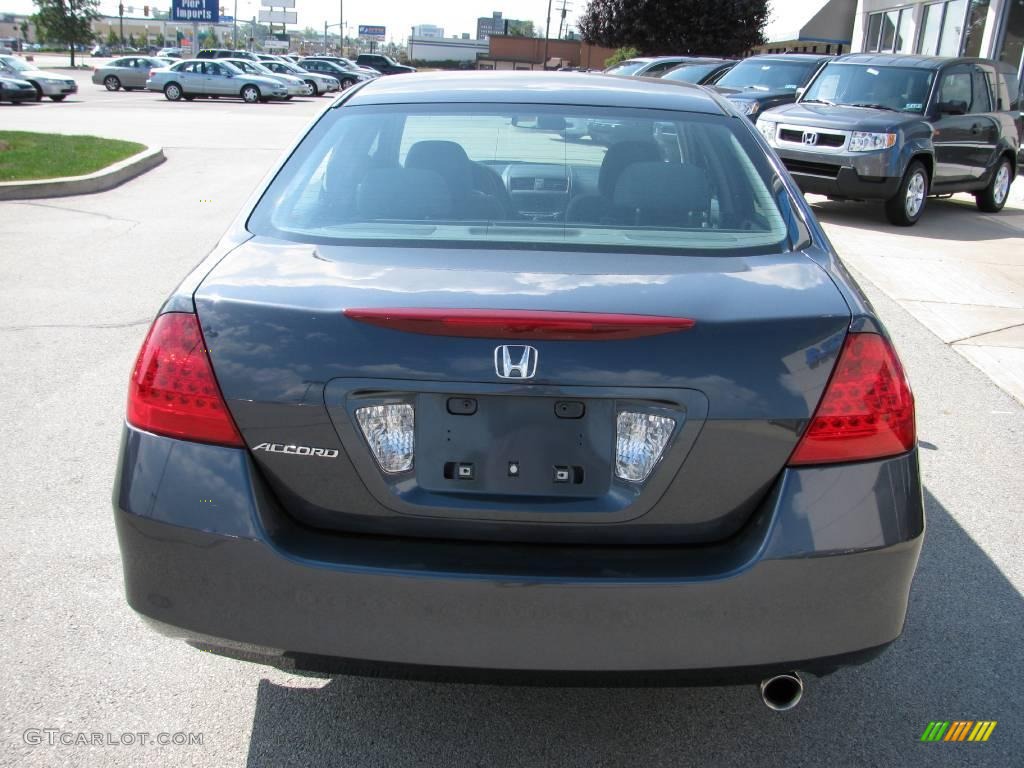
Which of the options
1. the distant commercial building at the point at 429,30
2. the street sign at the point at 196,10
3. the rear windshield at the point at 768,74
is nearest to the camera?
the rear windshield at the point at 768,74

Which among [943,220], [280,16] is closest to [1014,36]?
[943,220]

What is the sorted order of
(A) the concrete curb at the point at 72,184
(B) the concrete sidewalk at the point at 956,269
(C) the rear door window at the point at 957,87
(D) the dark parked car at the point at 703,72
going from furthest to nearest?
(D) the dark parked car at the point at 703,72 < (C) the rear door window at the point at 957,87 < (A) the concrete curb at the point at 72,184 < (B) the concrete sidewalk at the point at 956,269

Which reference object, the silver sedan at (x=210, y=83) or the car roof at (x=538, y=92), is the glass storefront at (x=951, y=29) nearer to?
the car roof at (x=538, y=92)

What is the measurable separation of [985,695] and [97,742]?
8.22ft

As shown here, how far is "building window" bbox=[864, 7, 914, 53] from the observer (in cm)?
2758

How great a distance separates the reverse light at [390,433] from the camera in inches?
87.0

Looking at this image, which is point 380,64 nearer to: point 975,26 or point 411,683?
point 975,26

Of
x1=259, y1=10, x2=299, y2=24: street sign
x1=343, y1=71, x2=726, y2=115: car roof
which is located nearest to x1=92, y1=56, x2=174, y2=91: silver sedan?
x1=343, y1=71, x2=726, y2=115: car roof

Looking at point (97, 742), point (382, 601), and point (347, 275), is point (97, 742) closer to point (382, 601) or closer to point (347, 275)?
point (382, 601)

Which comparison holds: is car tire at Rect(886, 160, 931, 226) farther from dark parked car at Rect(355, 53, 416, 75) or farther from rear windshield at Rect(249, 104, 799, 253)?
dark parked car at Rect(355, 53, 416, 75)

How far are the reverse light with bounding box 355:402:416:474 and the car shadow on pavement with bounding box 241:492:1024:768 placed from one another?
0.91 meters

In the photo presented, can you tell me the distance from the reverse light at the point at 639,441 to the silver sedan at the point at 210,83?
131ft

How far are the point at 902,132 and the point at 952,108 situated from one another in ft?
4.94

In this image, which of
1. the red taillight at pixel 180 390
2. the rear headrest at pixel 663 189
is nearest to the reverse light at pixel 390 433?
the red taillight at pixel 180 390
